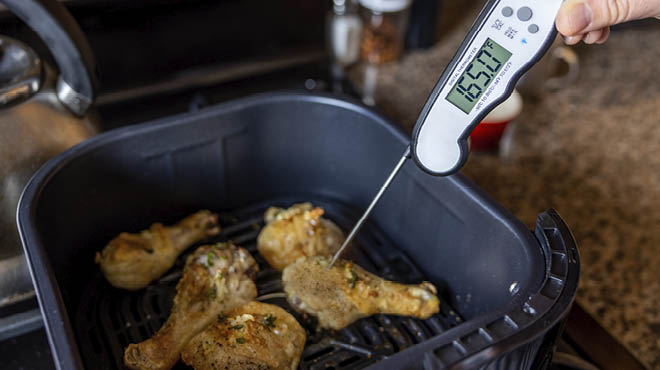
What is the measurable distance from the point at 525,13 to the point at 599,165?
2.61ft

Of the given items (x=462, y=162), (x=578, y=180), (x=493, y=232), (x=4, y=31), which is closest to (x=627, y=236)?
(x=578, y=180)

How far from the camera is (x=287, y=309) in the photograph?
803 millimetres

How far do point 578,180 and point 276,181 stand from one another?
651 mm

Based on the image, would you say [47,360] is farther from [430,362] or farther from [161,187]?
[430,362]

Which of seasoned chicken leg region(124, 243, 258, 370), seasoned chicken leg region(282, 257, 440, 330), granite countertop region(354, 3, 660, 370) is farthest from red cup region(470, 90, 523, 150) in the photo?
seasoned chicken leg region(124, 243, 258, 370)

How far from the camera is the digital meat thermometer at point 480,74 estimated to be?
55cm

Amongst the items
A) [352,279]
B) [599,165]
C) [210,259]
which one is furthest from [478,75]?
[599,165]

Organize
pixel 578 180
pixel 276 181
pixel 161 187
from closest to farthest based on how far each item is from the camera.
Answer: pixel 161 187 → pixel 276 181 → pixel 578 180

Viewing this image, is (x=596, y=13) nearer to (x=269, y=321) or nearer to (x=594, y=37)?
(x=594, y=37)

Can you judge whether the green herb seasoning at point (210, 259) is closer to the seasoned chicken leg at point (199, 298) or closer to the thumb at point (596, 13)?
the seasoned chicken leg at point (199, 298)

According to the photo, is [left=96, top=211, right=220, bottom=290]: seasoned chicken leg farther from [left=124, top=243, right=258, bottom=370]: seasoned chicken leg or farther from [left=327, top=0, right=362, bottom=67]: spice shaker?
[left=327, top=0, right=362, bottom=67]: spice shaker

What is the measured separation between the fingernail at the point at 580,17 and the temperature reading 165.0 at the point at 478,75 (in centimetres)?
6

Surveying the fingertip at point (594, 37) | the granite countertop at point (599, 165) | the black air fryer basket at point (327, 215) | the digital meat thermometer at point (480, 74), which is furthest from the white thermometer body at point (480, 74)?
the granite countertop at point (599, 165)

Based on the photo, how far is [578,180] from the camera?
118 centimetres
